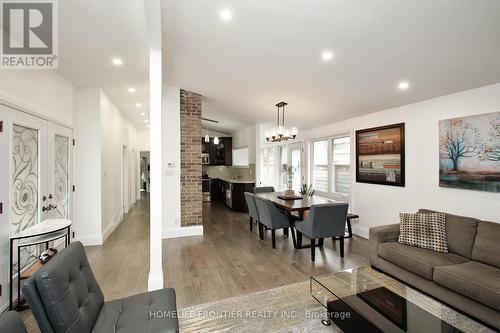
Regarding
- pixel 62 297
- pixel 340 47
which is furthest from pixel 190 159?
pixel 62 297

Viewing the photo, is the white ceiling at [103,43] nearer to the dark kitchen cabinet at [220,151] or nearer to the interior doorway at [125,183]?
the interior doorway at [125,183]

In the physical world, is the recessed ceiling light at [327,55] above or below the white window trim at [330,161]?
above

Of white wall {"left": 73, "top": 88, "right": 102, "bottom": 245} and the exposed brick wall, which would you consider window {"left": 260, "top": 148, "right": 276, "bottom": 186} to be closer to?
the exposed brick wall

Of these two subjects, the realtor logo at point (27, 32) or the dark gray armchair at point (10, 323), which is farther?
the realtor logo at point (27, 32)

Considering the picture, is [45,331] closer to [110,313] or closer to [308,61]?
[110,313]

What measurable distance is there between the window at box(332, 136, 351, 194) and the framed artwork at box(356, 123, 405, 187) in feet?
1.25

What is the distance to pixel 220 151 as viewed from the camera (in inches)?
371

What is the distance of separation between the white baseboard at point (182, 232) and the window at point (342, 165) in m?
3.17

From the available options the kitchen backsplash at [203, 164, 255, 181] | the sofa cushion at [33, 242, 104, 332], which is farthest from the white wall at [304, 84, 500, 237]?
the kitchen backsplash at [203, 164, 255, 181]

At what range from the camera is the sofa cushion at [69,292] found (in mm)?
1265

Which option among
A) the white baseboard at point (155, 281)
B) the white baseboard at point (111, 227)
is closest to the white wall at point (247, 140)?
the white baseboard at point (111, 227)

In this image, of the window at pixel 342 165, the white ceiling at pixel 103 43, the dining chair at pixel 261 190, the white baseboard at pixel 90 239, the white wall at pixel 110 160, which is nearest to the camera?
the white ceiling at pixel 103 43

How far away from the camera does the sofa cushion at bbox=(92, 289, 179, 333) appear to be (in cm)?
146

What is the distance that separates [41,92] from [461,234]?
5.33 m
